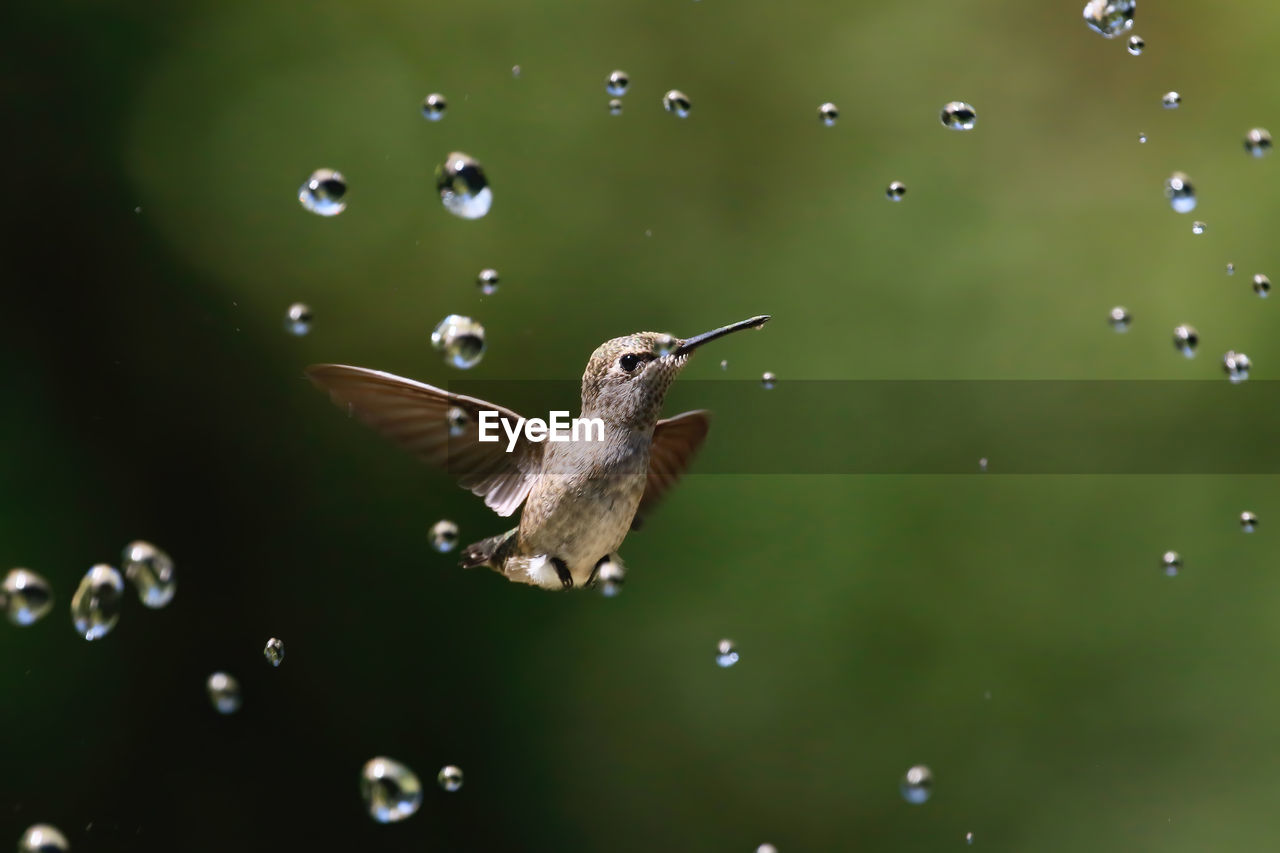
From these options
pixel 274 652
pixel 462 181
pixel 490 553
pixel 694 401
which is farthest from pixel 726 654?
pixel 462 181

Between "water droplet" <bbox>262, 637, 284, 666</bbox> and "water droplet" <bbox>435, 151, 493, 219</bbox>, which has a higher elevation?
"water droplet" <bbox>435, 151, 493, 219</bbox>

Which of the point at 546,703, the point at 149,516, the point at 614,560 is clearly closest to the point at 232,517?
the point at 149,516

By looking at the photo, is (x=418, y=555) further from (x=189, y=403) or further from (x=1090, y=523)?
(x=1090, y=523)

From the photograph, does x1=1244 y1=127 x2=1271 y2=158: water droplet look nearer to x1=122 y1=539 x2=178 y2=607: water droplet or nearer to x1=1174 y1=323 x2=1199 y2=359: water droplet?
x1=1174 y1=323 x2=1199 y2=359: water droplet

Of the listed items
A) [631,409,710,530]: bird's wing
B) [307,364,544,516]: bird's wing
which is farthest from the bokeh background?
[307,364,544,516]: bird's wing

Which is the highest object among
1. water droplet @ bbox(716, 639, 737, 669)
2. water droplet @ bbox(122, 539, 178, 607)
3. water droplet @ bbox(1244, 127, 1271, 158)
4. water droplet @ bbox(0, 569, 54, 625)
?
water droplet @ bbox(1244, 127, 1271, 158)

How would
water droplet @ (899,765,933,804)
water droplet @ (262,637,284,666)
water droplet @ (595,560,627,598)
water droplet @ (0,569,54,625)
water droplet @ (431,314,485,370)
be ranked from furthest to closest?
water droplet @ (899,765,933,804) → water droplet @ (262,637,284,666) → water droplet @ (595,560,627,598) → water droplet @ (0,569,54,625) → water droplet @ (431,314,485,370)
